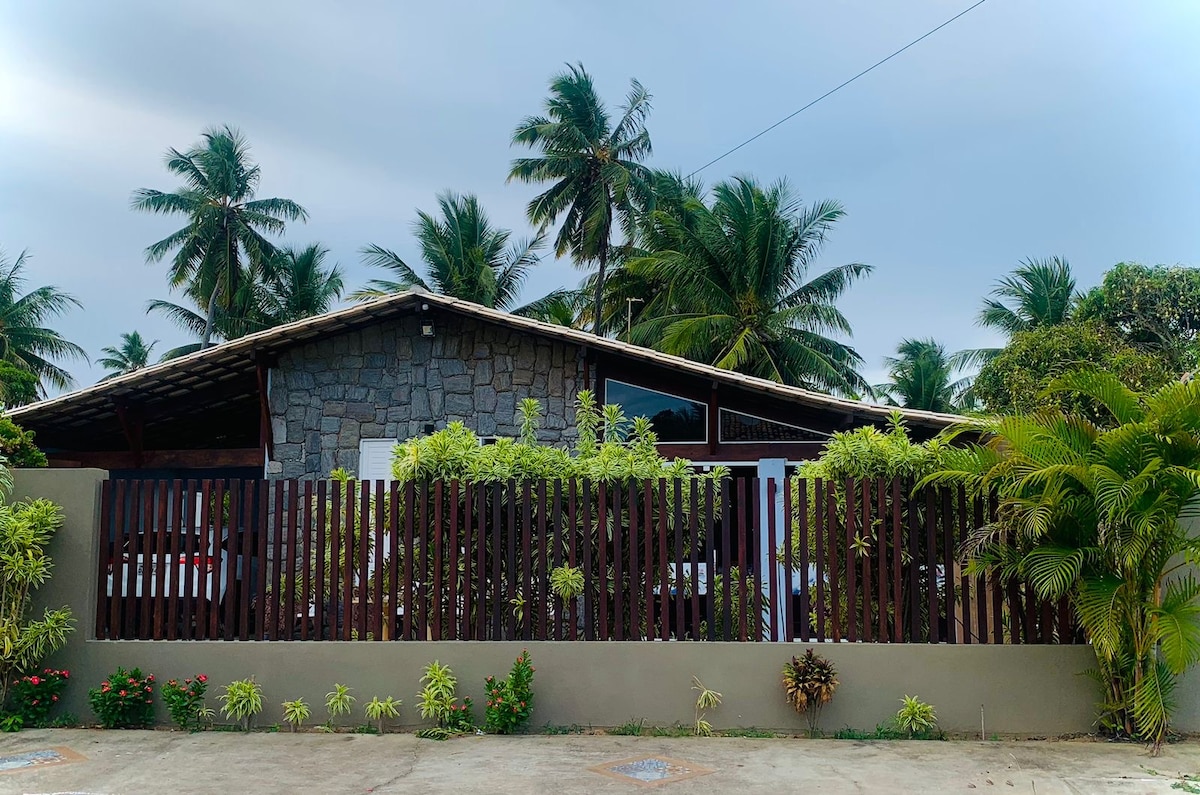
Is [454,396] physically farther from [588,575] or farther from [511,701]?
[511,701]

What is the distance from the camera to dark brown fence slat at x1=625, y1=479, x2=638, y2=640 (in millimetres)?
6832

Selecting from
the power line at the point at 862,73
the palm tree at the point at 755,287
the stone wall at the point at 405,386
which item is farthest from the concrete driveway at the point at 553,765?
the palm tree at the point at 755,287

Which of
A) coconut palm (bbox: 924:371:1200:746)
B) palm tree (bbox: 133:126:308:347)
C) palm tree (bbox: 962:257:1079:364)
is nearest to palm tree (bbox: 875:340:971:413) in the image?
palm tree (bbox: 962:257:1079:364)

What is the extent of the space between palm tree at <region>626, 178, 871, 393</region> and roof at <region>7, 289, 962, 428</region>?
10.3 metres

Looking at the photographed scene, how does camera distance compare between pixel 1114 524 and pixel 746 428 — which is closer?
pixel 1114 524

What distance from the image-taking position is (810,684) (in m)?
6.46

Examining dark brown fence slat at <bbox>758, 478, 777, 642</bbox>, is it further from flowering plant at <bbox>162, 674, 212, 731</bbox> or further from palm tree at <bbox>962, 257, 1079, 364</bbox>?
palm tree at <bbox>962, 257, 1079, 364</bbox>

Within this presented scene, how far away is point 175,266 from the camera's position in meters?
32.1

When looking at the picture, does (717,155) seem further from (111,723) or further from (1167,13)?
(111,723)

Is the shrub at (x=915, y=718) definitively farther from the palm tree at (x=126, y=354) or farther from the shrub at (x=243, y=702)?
the palm tree at (x=126, y=354)

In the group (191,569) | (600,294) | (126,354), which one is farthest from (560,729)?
(126,354)

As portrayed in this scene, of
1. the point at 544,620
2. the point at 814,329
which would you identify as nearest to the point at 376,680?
the point at 544,620

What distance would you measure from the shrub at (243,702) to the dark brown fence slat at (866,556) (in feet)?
14.2

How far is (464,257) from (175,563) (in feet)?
70.5
